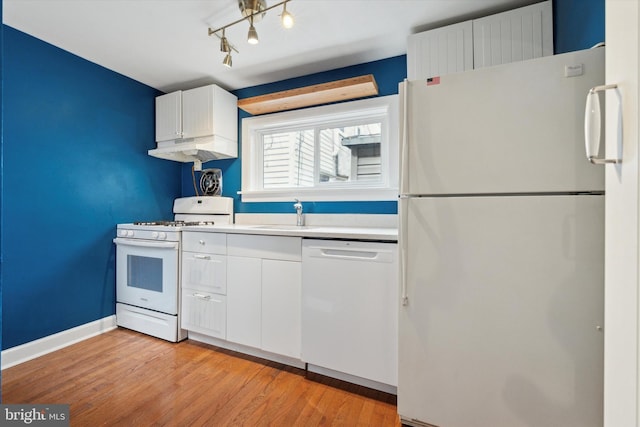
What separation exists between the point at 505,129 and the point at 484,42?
0.87 meters

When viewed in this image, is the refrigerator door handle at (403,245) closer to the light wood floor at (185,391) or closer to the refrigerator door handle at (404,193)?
the refrigerator door handle at (404,193)

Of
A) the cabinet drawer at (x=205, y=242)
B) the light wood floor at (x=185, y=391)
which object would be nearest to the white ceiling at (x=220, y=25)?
the cabinet drawer at (x=205, y=242)

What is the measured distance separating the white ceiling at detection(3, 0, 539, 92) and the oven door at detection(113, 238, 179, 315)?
150cm

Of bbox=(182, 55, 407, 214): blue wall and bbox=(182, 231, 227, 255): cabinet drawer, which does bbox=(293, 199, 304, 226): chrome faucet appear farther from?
bbox=(182, 231, 227, 255): cabinet drawer

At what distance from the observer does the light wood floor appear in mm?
1488

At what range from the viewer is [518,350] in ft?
3.90

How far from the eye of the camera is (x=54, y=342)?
2.17 m

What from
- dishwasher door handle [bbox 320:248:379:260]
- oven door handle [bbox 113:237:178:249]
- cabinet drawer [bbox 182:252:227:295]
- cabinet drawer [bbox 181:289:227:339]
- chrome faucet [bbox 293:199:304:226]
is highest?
chrome faucet [bbox 293:199:304:226]

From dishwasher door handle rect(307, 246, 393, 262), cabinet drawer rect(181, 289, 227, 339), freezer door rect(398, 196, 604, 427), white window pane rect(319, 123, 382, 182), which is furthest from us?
white window pane rect(319, 123, 382, 182)

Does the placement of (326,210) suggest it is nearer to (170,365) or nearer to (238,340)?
(238,340)

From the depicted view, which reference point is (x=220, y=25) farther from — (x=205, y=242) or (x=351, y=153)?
(x=205, y=242)

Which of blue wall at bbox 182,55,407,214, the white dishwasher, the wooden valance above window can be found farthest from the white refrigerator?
blue wall at bbox 182,55,407,214

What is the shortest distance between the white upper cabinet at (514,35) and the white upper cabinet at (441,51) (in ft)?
0.15

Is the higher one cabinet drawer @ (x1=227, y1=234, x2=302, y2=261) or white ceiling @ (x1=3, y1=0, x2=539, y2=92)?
white ceiling @ (x1=3, y1=0, x2=539, y2=92)
